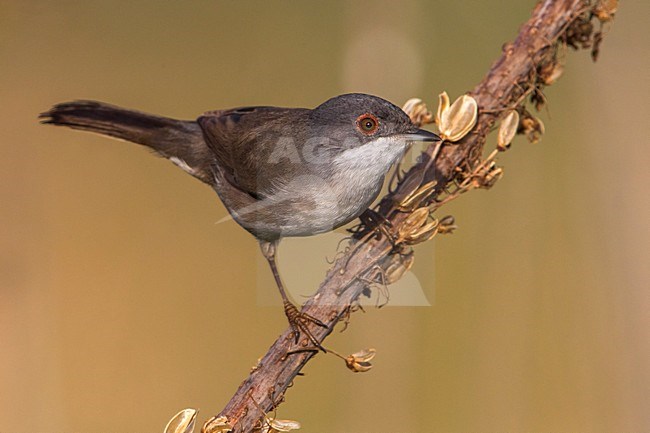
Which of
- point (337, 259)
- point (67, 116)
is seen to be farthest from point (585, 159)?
Result: point (67, 116)

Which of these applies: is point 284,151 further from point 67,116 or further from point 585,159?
point 585,159

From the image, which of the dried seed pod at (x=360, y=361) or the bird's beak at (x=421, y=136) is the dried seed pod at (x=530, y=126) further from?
the dried seed pod at (x=360, y=361)

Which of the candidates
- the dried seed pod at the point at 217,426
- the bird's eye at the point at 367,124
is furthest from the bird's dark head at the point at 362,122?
the dried seed pod at the point at 217,426

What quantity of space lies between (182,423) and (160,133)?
136 centimetres

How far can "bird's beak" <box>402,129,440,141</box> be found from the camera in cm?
170

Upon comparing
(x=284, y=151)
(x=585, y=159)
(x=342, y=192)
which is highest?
(x=585, y=159)

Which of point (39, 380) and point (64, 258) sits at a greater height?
point (64, 258)

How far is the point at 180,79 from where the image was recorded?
3486 mm

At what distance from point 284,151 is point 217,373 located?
124 cm

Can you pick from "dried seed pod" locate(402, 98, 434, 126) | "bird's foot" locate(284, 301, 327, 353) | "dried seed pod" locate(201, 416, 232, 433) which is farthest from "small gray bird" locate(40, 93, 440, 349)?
"dried seed pod" locate(201, 416, 232, 433)

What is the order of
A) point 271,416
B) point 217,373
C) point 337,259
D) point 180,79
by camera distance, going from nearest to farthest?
point 271,416
point 337,259
point 217,373
point 180,79

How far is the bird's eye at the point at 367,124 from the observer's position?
1.77 metres

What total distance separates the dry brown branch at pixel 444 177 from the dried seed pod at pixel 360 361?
4.2 inches

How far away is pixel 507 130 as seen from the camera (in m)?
1.69
